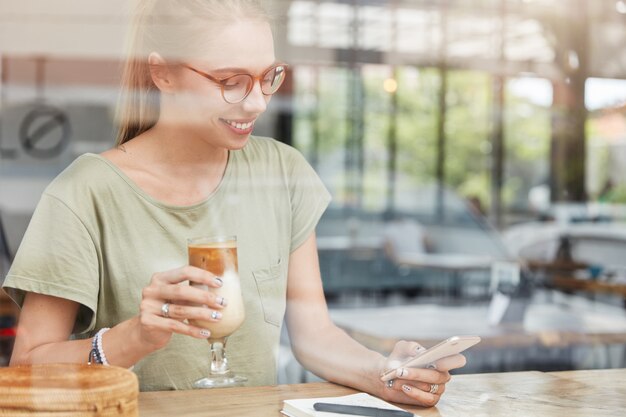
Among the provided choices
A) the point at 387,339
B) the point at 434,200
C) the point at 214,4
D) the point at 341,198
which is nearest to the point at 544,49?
the point at 434,200

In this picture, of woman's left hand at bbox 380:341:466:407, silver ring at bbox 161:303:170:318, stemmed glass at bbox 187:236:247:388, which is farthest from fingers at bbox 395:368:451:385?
silver ring at bbox 161:303:170:318

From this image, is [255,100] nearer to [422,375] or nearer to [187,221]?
[187,221]

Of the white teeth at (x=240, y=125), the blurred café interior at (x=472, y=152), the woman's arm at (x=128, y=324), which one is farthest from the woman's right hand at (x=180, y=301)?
the blurred café interior at (x=472, y=152)

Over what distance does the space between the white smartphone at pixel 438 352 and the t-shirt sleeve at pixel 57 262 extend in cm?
62

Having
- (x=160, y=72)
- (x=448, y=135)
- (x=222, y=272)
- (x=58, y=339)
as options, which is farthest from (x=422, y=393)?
(x=448, y=135)

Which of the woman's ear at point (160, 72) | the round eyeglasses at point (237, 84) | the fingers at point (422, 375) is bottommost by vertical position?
the fingers at point (422, 375)

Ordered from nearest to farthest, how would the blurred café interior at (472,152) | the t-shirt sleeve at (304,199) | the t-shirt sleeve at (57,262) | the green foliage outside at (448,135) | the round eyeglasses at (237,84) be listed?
the t-shirt sleeve at (57,262), the round eyeglasses at (237,84), the t-shirt sleeve at (304,199), the blurred café interior at (472,152), the green foliage outside at (448,135)

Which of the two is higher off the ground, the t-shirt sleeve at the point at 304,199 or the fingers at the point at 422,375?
the t-shirt sleeve at the point at 304,199

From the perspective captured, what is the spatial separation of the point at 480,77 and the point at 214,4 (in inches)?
305

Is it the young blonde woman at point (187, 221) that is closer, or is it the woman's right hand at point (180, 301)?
the woman's right hand at point (180, 301)

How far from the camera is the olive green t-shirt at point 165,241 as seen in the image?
1.69 metres

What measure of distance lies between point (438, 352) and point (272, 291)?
1.76 ft

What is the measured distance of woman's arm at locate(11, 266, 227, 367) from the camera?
1.41 metres

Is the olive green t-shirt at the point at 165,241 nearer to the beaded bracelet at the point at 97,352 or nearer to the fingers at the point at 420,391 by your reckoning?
the beaded bracelet at the point at 97,352
